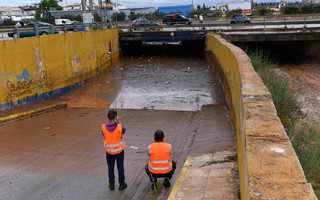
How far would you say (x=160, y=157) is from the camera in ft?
19.0

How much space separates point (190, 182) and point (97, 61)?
16440 millimetres

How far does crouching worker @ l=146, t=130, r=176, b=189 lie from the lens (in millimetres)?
5746

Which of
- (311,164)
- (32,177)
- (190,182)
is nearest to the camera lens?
(311,164)

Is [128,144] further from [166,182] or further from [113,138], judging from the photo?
[113,138]

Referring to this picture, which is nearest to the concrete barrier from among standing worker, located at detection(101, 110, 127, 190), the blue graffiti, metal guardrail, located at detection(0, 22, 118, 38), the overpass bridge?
the overpass bridge

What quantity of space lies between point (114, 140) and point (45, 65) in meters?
9.98

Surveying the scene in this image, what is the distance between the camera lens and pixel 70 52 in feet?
55.4

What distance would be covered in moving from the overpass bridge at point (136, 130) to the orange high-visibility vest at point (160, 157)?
343mm

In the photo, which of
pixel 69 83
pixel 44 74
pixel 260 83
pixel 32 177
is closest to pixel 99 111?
pixel 44 74

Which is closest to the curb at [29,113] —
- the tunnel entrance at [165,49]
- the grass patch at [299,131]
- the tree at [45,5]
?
the grass patch at [299,131]

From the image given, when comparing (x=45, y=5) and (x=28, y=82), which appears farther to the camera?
(x=45, y=5)

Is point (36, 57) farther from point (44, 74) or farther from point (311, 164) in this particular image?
point (311, 164)

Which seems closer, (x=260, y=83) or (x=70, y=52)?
(x=260, y=83)

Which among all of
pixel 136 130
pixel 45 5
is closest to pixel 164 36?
pixel 136 130
